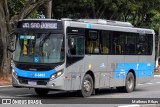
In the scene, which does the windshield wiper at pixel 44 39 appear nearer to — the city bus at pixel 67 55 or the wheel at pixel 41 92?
the city bus at pixel 67 55

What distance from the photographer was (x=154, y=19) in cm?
5578

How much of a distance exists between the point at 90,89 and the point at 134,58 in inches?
161

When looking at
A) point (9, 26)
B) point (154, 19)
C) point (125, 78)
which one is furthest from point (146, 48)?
point (154, 19)

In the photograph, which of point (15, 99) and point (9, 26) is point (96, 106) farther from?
point (9, 26)

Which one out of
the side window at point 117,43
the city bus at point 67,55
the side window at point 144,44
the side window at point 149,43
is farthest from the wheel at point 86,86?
the side window at point 149,43

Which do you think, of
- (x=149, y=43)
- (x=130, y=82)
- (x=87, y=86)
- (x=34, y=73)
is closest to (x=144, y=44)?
(x=149, y=43)

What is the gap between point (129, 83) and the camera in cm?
2170

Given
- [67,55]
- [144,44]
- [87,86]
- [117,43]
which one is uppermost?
[117,43]

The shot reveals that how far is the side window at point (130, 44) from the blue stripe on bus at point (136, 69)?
58 centimetres

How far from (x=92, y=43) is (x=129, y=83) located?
13.2ft

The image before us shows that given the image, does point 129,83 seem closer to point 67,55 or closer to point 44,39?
point 67,55

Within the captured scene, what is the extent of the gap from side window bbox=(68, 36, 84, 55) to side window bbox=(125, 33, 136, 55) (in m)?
3.76

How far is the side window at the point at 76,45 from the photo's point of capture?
17141mm

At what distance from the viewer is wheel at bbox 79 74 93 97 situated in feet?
59.2
